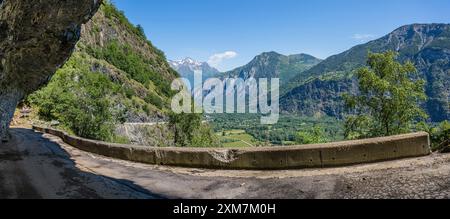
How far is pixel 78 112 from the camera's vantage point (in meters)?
39.8

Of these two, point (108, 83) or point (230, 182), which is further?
point (108, 83)

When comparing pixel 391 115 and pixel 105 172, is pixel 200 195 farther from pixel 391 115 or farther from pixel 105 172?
pixel 391 115

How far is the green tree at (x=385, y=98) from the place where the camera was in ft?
89.9

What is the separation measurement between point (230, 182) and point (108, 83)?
142 feet

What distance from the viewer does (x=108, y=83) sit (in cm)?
4803

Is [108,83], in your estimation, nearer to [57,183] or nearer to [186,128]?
[186,128]

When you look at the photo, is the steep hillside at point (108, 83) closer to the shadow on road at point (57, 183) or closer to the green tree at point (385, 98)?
the green tree at point (385, 98)

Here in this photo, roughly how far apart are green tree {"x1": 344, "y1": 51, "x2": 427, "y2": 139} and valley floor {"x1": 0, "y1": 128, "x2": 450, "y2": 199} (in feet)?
70.8

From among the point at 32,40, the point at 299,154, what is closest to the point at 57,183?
the point at 299,154

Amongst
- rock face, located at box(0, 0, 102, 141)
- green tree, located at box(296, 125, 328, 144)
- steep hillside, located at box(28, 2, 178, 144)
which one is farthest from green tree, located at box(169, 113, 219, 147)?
rock face, located at box(0, 0, 102, 141)

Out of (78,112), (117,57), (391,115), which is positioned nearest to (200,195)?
(391,115)

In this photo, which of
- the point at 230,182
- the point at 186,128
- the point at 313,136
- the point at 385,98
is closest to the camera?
the point at 230,182
